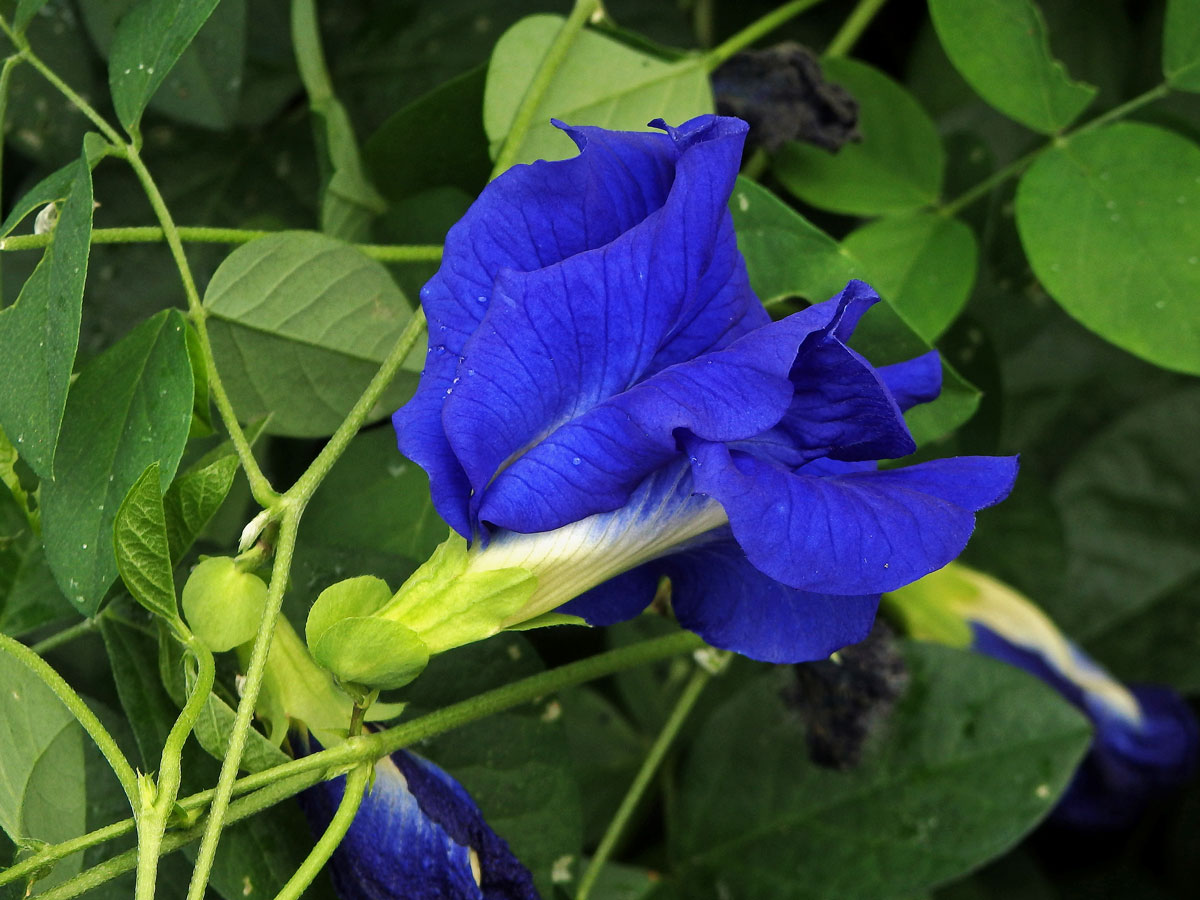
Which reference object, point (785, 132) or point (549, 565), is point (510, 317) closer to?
point (549, 565)

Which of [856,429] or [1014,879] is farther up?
[856,429]

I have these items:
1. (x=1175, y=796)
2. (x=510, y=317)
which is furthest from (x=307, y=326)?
(x=1175, y=796)

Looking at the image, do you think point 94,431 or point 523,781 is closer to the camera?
point 94,431

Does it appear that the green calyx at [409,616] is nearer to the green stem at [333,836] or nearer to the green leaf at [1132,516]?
the green stem at [333,836]

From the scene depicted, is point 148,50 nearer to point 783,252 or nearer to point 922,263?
point 783,252

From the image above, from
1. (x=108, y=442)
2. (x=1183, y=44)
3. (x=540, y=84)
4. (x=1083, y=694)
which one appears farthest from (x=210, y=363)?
(x=1083, y=694)

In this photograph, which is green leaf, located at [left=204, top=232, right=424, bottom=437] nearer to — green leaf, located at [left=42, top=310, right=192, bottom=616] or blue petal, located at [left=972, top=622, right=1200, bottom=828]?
green leaf, located at [left=42, top=310, right=192, bottom=616]

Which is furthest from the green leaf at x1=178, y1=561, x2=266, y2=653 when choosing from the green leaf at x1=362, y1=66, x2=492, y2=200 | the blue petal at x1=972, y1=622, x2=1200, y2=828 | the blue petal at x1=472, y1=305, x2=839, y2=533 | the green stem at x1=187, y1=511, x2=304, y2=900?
the blue petal at x1=972, y1=622, x2=1200, y2=828
